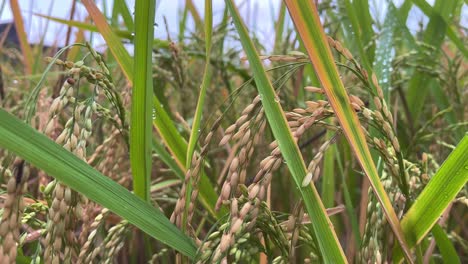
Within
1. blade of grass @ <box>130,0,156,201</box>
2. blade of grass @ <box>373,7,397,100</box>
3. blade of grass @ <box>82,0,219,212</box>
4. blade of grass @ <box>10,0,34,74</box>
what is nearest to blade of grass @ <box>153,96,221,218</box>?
blade of grass @ <box>82,0,219,212</box>

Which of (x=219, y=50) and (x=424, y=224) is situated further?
(x=219, y=50)

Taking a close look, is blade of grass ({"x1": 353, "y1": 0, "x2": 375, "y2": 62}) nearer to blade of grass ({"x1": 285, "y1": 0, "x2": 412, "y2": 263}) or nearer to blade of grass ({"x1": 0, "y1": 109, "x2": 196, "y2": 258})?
blade of grass ({"x1": 285, "y1": 0, "x2": 412, "y2": 263})

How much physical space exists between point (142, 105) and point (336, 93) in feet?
0.71

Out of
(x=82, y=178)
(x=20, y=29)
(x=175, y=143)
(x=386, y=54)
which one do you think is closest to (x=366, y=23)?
(x=386, y=54)

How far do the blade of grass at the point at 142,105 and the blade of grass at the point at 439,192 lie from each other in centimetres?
30

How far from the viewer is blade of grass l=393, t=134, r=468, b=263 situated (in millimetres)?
604

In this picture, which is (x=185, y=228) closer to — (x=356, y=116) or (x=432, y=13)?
(x=356, y=116)

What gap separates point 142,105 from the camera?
67cm

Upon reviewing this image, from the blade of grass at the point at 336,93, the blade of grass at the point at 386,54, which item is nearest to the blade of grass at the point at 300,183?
the blade of grass at the point at 336,93

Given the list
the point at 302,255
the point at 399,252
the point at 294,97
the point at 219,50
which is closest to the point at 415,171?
the point at 399,252

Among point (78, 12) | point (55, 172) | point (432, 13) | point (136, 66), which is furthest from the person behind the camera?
point (78, 12)

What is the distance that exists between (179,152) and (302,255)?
32 centimetres

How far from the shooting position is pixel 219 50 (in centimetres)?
153

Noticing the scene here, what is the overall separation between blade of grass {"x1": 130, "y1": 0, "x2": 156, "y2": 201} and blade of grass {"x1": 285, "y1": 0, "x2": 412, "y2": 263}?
0.54 feet
